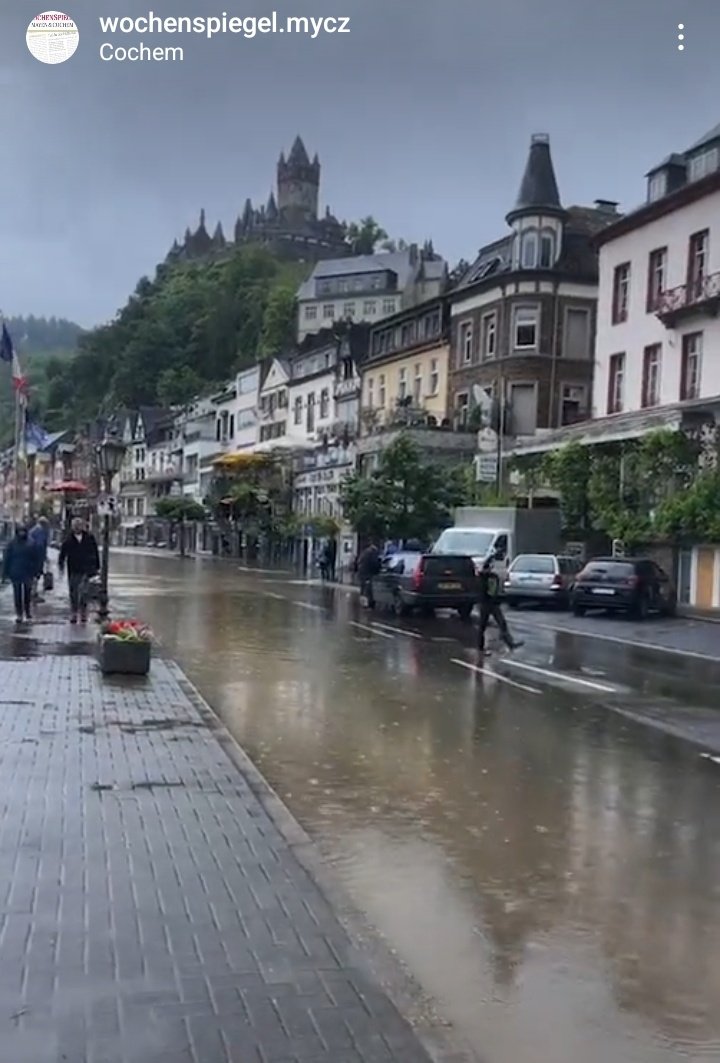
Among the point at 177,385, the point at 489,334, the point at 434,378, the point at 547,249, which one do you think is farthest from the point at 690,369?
the point at 177,385

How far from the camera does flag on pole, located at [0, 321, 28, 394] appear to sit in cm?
3372

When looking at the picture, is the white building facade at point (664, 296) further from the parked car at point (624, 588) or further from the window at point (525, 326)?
the window at point (525, 326)

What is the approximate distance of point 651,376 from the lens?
38.6 metres

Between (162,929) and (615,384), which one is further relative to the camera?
Answer: (615,384)

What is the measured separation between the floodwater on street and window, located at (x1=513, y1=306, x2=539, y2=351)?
33.5m

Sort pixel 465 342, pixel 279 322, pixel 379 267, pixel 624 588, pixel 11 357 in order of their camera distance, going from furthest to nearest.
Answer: pixel 279 322, pixel 379 267, pixel 465 342, pixel 11 357, pixel 624 588

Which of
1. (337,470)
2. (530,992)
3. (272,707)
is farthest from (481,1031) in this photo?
(337,470)

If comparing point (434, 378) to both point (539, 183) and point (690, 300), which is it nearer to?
point (539, 183)

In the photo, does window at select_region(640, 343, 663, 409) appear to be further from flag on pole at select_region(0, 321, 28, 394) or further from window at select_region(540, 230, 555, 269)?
flag on pole at select_region(0, 321, 28, 394)

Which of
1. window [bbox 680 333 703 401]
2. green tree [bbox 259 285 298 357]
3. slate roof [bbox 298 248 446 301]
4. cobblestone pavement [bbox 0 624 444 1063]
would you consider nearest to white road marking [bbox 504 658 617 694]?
cobblestone pavement [bbox 0 624 444 1063]

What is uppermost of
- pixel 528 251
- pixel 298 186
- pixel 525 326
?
pixel 298 186

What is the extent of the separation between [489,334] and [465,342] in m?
2.24

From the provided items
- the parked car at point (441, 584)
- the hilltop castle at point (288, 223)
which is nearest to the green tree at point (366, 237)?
the hilltop castle at point (288, 223)

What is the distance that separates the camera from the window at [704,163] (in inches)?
1426
